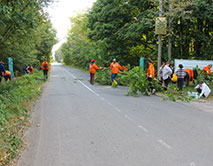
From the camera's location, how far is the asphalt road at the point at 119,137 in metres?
4.20

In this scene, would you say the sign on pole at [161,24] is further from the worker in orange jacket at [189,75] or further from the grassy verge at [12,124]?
the grassy verge at [12,124]

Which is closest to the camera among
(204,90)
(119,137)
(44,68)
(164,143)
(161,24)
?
(164,143)

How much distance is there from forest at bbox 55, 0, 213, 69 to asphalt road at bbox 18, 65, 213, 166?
8.59 meters

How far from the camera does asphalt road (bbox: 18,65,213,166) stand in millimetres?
4199

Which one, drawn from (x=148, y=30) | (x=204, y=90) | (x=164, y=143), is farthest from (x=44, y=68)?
(x=164, y=143)

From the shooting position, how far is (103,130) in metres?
5.91

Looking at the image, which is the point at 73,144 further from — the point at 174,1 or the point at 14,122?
the point at 174,1

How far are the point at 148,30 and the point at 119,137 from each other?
1478 centimetres

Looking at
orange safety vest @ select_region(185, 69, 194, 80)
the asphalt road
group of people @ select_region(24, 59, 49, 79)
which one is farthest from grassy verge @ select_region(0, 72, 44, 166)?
orange safety vest @ select_region(185, 69, 194, 80)

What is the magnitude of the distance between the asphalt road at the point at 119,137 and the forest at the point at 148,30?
859cm

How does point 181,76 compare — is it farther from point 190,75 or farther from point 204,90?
point 190,75

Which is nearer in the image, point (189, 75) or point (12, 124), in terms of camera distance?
point (12, 124)

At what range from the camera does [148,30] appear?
61.2 ft

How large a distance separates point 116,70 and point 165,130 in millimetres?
9999
